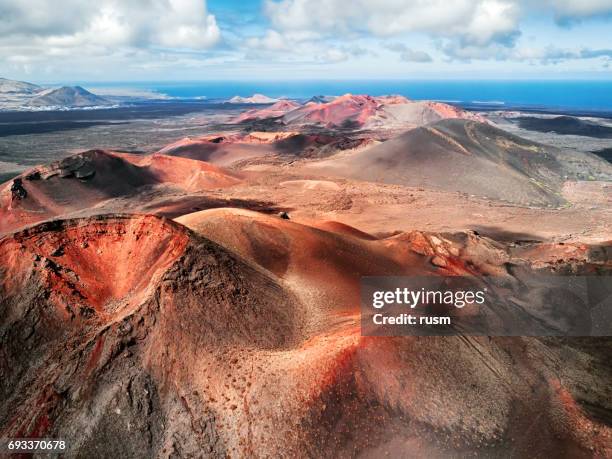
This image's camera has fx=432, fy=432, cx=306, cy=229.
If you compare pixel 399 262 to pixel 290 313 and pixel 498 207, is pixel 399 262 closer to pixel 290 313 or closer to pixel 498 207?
pixel 290 313

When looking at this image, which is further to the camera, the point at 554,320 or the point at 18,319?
the point at 554,320

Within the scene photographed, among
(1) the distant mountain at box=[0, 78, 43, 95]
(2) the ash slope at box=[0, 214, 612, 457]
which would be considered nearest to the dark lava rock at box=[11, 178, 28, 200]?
(2) the ash slope at box=[0, 214, 612, 457]

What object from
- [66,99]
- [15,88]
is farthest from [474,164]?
[15,88]

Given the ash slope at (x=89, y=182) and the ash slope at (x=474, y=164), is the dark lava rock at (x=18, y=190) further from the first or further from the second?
the ash slope at (x=474, y=164)

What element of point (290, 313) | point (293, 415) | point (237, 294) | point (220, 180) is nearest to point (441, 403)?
point (293, 415)

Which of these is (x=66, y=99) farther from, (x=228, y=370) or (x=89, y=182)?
(x=228, y=370)

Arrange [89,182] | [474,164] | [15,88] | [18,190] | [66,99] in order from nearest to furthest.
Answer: [18,190] → [89,182] → [474,164] → [66,99] → [15,88]
